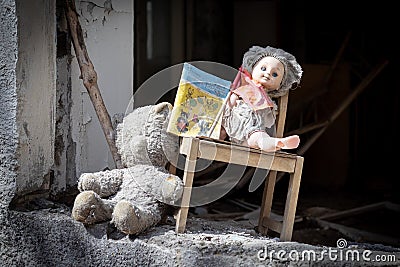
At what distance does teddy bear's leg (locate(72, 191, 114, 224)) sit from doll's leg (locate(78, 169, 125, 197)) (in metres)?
0.08

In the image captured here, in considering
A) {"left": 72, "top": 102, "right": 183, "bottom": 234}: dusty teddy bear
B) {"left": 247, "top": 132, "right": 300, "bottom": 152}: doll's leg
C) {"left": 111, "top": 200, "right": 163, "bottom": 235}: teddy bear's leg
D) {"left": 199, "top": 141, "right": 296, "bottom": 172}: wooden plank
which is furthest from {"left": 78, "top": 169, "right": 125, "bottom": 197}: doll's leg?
{"left": 247, "top": 132, "right": 300, "bottom": 152}: doll's leg

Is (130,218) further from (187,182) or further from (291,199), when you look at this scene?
(291,199)

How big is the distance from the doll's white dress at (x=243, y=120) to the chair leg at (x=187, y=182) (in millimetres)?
132

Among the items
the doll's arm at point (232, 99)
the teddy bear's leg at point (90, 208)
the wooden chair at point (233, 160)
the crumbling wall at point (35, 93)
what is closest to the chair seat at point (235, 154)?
the wooden chair at point (233, 160)

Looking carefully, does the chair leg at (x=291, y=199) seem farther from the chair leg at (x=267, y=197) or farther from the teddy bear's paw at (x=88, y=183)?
the teddy bear's paw at (x=88, y=183)

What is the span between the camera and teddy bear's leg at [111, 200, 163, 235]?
59.9 inches

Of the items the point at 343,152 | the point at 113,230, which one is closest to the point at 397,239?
the point at 343,152

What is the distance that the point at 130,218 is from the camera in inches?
60.1

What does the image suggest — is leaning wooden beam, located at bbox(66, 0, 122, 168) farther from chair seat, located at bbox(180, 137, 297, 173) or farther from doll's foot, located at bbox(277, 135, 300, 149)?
doll's foot, located at bbox(277, 135, 300, 149)

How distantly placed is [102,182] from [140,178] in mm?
101

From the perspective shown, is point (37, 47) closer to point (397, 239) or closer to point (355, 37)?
point (397, 239)

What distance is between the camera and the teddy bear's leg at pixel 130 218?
4.99 feet

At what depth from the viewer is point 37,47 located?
176 centimetres

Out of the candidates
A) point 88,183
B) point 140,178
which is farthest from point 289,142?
point 88,183
